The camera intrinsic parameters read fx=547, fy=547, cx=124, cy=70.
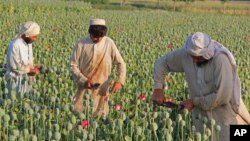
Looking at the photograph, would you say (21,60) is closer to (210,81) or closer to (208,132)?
(210,81)

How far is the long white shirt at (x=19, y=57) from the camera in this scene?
23.8 ft

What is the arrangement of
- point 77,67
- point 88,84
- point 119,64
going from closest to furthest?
point 88,84 < point 77,67 < point 119,64

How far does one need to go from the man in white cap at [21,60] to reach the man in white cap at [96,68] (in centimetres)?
72

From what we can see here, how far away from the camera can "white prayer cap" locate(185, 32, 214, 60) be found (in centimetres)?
511

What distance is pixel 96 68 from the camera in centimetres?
693

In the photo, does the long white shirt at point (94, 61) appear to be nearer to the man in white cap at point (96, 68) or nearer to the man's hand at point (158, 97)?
the man in white cap at point (96, 68)

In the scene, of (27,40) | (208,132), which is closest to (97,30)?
(27,40)

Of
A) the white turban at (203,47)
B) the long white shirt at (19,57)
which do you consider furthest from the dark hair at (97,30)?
the white turban at (203,47)

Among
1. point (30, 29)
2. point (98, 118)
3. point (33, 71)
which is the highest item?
point (30, 29)

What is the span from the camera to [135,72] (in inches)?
390

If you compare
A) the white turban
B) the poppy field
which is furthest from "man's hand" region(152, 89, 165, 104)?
the white turban

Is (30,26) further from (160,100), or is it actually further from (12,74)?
(160,100)

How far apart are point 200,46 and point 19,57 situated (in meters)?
3.06

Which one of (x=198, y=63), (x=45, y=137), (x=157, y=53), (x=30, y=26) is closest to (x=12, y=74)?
(x=30, y=26)
